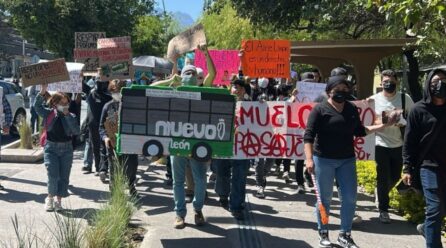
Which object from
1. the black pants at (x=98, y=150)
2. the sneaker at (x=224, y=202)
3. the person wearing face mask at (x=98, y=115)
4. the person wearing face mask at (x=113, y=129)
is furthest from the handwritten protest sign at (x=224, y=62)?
the sneaker at (x=224, y=202)

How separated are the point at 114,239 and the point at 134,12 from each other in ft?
72.2

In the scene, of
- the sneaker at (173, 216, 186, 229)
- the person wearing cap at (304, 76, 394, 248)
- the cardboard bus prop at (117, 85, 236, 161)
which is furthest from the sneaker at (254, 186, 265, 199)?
the person wearing cap at (304, 76, 394, 248)

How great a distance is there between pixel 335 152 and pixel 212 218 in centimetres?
204

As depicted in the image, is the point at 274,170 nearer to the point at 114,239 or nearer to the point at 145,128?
the point at 145,128

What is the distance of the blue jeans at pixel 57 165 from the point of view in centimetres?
720

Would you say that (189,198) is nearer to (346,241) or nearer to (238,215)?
(238,215)

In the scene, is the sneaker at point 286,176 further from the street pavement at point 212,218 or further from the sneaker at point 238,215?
the sneaker at point 238,215

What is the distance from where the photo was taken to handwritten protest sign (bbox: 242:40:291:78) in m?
9.77

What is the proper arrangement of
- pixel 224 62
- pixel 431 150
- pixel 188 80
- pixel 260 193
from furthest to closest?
pixel 224 62 → pixel 260 193 → pixel 188 80 → pixel 431 150

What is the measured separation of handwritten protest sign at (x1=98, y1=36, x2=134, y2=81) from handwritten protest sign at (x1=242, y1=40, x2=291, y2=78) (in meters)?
2.06

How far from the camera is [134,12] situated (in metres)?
25.7

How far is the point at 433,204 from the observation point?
4.94 meters

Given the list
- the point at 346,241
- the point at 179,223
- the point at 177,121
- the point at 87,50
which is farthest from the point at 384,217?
the point at 87,50

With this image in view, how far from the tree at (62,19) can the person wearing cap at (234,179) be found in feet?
49.0
